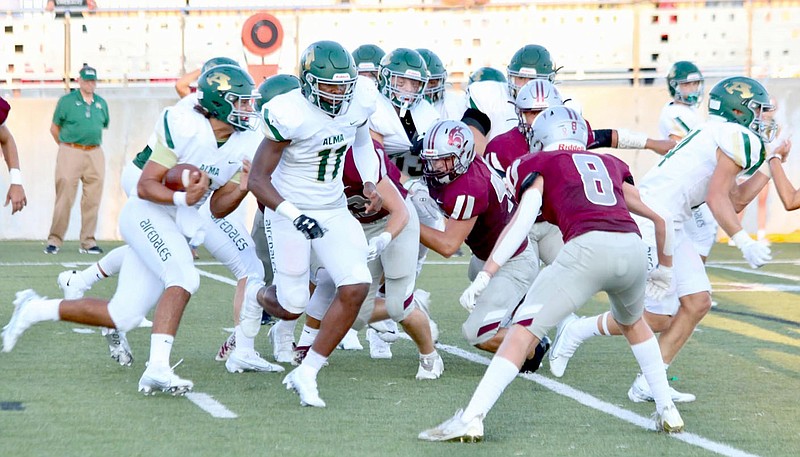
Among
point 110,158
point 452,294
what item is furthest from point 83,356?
point 110,158

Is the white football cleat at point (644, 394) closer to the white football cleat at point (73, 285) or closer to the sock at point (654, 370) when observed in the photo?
the sock at point (654, 370)

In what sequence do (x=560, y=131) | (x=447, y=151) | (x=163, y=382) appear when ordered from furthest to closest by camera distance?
1. (x=447, y=151)
2. (x=163, y=382)
3. (x=560, y=131)

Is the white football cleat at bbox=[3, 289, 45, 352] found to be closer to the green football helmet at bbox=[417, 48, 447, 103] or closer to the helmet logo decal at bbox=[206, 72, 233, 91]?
the helmet logo decal at bbox=[206, 72, 233, 91]

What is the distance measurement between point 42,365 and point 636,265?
11.1 ft

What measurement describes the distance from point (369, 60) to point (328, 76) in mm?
2744

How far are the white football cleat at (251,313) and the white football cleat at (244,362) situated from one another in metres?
0.10

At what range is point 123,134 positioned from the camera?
1559 centimetres

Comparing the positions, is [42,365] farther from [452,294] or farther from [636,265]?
[452,294]

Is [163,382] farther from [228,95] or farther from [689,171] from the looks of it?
[689,171]

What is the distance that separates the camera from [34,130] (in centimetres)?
1548

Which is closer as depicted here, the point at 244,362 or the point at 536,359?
the point at 244,362

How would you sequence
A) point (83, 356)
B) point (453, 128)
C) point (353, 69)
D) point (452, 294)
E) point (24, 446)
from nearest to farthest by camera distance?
point (24, 446)
point (353, 69)
point (453, 128)
point (83, 356)
point (452, 294)

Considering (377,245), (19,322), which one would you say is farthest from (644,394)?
(19,322)

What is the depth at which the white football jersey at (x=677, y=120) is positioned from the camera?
9.22 m
